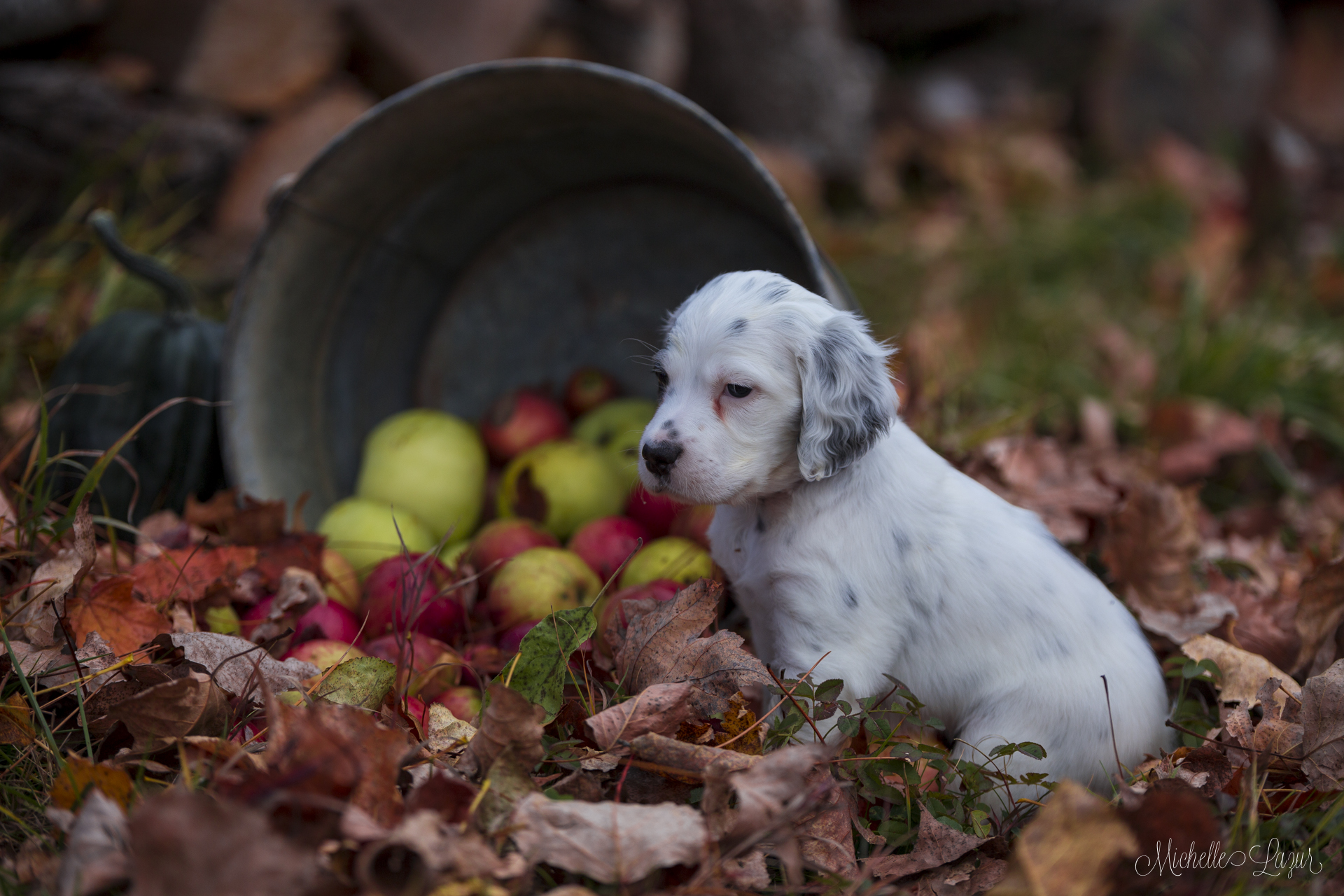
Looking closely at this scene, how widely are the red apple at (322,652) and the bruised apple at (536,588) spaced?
385 mm

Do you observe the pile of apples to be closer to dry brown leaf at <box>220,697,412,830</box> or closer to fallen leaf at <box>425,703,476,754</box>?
fallen leaf at <box>425,703,476,754</box>

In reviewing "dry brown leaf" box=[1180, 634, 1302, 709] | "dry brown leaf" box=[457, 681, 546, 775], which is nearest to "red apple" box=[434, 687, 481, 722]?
"dry brown leaf" box=[457, 681, 546, 775]

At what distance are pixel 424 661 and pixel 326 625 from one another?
0.27 m

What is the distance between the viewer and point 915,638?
6.23ft

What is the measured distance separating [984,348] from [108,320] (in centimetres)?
363

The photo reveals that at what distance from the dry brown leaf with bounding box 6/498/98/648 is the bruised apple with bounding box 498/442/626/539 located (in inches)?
45.5

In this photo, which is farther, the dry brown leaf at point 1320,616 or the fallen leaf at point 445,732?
the dry brown leaf at point 1320,616

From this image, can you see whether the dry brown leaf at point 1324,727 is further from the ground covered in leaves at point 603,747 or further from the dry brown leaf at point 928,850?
the dry brown leaf at point 928,850

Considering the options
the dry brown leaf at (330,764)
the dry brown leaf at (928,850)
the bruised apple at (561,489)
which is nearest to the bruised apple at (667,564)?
the bruised apple at (561,489)

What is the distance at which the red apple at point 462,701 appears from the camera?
198cm

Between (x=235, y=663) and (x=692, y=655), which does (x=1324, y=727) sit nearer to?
(x=692, y=655)

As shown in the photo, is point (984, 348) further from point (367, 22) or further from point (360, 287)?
point (367, 22)

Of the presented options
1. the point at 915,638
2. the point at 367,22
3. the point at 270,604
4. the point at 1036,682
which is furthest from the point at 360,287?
the point at 1036,682

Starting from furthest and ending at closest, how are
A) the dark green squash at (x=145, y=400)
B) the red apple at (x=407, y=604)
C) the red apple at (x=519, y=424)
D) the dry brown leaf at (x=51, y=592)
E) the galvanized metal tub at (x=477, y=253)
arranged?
1. the red apple at (x=519, y=424)
2. the dark green squash at (x=145, y=400)
3. the galvanized metal tub at (x=477, y=253)
4. the red apple at (x=407, y=604)
5. the dry brown leaf at (x=51, y=592)
